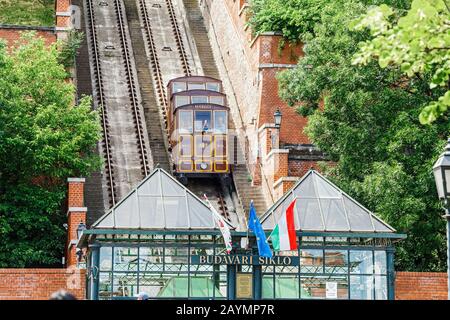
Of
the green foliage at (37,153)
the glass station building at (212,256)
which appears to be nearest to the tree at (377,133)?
the glass station building at (212,256)

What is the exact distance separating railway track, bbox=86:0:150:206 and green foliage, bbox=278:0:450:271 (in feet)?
27.2

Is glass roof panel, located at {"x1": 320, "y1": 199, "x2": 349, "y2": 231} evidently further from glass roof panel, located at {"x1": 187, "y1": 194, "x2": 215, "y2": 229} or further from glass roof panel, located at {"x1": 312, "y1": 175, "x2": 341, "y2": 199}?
glass roof panel, located at {"x1": 187, "y1": 194, "x2": 215, "y2": 229}

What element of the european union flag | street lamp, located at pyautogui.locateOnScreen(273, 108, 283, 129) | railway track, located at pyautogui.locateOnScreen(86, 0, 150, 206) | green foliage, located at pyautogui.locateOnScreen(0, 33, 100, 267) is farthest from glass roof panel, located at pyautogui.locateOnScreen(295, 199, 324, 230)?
street lamp, located at pyautogui.locateOnScreen(273, 108, 283, 129)

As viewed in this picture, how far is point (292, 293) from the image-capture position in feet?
97.5

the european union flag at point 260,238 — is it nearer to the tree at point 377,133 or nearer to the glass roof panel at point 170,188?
the glass roof panel at point 170,188

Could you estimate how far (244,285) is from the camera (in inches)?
1162

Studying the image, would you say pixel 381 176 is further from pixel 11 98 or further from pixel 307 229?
pixel 11 98

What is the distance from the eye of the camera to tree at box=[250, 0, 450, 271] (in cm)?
3494

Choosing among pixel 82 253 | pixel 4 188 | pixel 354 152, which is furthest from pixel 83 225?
pixel 354 152

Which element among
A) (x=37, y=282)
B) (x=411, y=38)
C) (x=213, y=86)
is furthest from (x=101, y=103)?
(x=411, y=38)

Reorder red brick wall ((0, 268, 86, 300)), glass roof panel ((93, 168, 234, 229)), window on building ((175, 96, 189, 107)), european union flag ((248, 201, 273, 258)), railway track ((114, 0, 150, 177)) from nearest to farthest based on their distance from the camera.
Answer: european union flag ((248, 201, 273, 258)) < glass roof panel ((93, 168, 234, 229)) < red brick wall ((0, 268, 86, 300)) < railway track ((114, 0, 150, 177)) < window on building ((175, 96, 189, 107))

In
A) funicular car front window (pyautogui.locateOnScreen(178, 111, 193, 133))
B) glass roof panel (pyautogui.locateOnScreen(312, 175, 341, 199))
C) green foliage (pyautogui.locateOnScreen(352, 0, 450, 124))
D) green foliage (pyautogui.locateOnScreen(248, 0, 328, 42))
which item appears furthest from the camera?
funicular car front window (pyautogui.locateOnScreen(178, 111, 193, 133))

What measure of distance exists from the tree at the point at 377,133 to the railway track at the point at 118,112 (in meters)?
8.23

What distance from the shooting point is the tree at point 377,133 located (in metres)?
34.9
